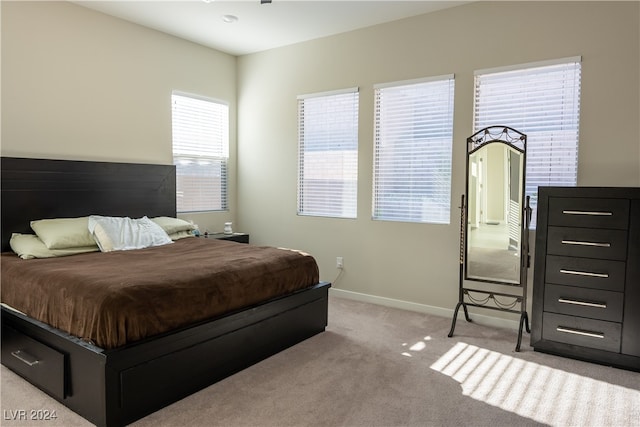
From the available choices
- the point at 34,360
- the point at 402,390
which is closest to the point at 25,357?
the point at 34,360

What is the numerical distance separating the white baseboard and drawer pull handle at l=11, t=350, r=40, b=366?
2918mm

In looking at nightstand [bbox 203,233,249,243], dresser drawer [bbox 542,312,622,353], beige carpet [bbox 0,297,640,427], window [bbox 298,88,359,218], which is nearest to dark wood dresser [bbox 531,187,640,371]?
dresser drawer [bbox 542,312,622,353]

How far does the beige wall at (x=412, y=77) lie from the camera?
322cm

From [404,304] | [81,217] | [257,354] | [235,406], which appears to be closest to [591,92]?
[404,304]

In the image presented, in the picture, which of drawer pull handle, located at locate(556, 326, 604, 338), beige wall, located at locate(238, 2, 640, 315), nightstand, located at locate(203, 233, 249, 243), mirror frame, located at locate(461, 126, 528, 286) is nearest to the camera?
drawer pull handle, located at locate(556, 326, 604, 338)

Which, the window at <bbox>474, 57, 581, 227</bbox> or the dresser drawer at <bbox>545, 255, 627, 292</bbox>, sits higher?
the window at <bbox>474, 57, 581, 227</bbox>

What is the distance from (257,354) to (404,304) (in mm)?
1853

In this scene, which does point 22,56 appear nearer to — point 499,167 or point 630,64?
point 499,167

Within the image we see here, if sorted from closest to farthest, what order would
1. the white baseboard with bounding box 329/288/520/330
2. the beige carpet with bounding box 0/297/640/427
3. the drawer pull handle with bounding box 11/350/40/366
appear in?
the beige carpet with bounding box 0/297/640/427
the drawer pull handle with bounding box 11/350/40/366
the white baseboard with bounding box 329/288/520/330

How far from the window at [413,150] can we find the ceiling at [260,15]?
67cm

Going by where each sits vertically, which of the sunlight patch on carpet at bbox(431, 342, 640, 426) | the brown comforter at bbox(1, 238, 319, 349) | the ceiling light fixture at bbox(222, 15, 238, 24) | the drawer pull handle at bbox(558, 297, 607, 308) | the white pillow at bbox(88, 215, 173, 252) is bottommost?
the sunlight patch on carpet at bbox(431, 342, 640, 426)

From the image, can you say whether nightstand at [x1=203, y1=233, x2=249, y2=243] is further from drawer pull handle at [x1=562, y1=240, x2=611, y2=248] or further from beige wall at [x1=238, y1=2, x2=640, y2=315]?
drawer pull handle at [x1=562, y1=240, x2=611, y2=248]

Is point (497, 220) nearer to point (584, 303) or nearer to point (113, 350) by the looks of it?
point (584, 303)

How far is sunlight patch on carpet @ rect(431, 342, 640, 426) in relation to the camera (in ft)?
7.59
